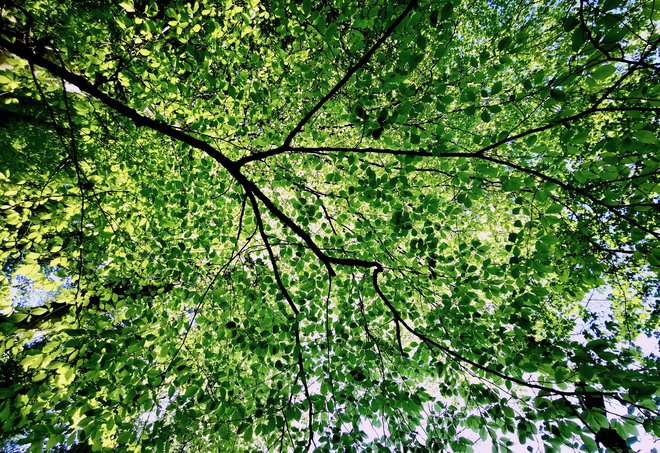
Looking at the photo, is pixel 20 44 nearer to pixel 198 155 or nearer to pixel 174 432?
pixel 198 155

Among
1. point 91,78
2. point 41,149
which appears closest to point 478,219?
point 91,78

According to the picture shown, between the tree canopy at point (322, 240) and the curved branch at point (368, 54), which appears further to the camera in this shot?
the tree canopy at point (322, 240)

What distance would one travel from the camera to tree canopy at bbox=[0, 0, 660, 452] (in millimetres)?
2936

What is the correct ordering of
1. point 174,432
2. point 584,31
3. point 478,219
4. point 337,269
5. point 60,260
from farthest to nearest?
1. point 478,219
2. point 337,269
3. point 60,260
4. point 174,432
5. point 584,31

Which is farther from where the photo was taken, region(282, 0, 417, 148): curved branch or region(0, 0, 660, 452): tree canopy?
region(0, 0, 660, 452): tree canopy

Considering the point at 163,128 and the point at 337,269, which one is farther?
the point at 337,269

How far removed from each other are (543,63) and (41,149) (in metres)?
18.8

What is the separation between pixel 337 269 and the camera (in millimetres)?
6578

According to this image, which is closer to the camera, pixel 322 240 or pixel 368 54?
pixel 368 54

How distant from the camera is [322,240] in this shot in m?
6.73

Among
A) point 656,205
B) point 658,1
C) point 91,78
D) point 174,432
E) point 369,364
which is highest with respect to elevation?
point 91,78

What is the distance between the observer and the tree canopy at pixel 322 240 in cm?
294

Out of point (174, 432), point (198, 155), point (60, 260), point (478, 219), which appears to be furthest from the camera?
point (478, 219)

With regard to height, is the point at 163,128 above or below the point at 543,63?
below
